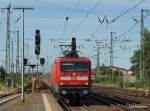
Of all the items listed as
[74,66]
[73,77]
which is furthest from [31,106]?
[74,66]

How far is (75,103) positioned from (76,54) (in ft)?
10.8

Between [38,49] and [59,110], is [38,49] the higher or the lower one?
the higher one

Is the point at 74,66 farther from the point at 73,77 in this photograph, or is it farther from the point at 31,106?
the point at 31,106

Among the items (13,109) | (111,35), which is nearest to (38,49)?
(13,109)

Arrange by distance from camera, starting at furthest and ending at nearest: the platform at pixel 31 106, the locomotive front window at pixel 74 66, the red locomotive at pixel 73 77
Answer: the locomotive front window at pixel 74 66 < the red locomotive at pixel 73 77 < the platform at pixel 31 106

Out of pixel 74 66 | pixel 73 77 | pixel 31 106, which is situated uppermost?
pixel 74 66

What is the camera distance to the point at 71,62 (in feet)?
117

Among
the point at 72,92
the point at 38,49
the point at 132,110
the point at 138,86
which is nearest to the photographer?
the point at 132,110

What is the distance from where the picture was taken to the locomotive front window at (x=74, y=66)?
3541 cm

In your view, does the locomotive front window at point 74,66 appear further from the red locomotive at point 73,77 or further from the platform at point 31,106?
the platform at point 31,106

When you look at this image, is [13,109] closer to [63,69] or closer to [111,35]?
[63,69]

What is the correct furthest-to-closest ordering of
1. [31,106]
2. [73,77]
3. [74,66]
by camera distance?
[74,66], [73,77], [31,106]

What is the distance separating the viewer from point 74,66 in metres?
35.5

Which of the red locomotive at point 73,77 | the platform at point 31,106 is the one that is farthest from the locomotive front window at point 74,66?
the platform at point 31,106
